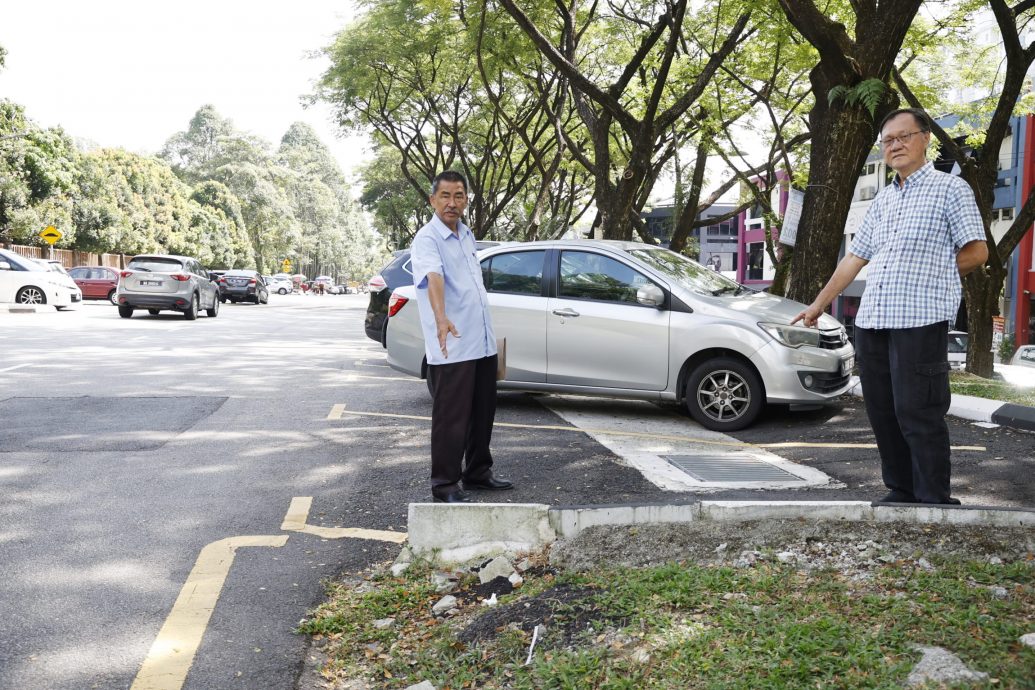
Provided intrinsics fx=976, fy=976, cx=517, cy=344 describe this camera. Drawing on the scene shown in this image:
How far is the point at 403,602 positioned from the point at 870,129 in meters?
7.90

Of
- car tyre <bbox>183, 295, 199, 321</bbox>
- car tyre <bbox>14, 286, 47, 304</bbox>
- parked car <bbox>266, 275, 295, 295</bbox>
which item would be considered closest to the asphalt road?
car tyre <bbox>183, 295, 199, 321</bbox>

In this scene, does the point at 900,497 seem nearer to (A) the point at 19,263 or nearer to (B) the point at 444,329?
(B) the point at 444,329

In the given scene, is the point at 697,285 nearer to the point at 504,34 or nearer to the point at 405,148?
the point at 504,34

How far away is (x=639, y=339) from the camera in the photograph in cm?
825

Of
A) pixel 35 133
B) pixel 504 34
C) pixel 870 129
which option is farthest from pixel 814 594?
pixel 35 133

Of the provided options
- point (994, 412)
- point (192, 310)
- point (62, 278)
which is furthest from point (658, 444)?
point (62, 278)

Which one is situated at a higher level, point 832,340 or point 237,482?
point 832,340

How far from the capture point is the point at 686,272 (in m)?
8.86

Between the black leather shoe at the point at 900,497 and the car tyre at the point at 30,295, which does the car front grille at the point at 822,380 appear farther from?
the car tyre at the point at 30,295

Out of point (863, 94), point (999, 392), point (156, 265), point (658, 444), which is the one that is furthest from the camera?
point (156, 265)

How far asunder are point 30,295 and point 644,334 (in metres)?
22.3

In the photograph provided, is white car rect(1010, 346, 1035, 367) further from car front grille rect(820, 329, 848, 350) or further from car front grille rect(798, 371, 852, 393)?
car front grille rect(798, 371, 852, 393)

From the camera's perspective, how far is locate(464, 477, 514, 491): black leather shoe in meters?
5.44

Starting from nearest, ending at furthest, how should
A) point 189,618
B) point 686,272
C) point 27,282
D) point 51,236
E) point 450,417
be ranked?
point 189,618
point 450,417
point 686,272
point 27,282
point 51,236
